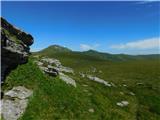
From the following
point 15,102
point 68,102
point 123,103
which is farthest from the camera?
point 123,103

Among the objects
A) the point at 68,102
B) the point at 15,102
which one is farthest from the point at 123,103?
the point at 15,102

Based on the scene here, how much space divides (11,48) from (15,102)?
22.0 feet

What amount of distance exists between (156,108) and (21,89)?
20497 millimetres

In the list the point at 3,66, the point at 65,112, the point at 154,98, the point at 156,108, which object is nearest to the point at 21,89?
the point at 3,66

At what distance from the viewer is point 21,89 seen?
29453mm

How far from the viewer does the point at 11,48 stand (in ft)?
101

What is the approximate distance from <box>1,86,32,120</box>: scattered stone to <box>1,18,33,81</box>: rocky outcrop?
7.55 ft

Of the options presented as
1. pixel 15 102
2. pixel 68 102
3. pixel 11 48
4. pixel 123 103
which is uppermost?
pixel 11 48

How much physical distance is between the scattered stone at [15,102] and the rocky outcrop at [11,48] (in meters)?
2.30

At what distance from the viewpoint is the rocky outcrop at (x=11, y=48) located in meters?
30.0

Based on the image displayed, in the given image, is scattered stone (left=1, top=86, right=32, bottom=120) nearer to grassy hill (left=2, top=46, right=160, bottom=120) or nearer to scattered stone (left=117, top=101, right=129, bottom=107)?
Result: grassy hill (left=2, top=46, right=160, bottom=120)

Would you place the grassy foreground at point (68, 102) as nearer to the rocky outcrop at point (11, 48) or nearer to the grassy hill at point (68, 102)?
the grassy hill at point (68, 102)

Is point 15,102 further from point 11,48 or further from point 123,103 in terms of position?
point 123,103

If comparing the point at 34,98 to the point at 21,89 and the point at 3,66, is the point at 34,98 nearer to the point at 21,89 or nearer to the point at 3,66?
the point at 21,89
